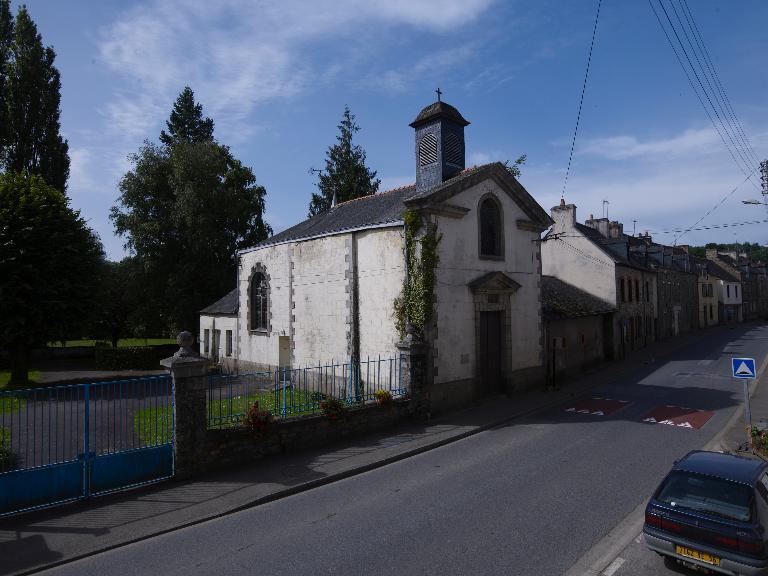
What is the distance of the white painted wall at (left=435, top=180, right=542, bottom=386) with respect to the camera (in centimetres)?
1523

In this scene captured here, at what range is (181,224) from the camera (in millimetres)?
33094

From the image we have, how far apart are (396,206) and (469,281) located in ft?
12.9

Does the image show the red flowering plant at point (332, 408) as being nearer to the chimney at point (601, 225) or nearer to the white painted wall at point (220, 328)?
the white painted wall at point (220, 328)

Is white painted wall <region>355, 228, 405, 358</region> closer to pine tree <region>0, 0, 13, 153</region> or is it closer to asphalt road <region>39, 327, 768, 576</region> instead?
asphalt road <region>39, 327, 768, 576</region>

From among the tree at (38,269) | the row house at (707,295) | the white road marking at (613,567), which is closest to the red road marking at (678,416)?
the white road marking at (613,567)

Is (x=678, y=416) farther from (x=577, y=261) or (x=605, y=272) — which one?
(x=577, y=261)

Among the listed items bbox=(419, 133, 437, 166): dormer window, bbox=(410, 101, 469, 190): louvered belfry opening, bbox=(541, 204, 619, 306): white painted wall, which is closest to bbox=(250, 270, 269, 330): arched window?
bbox=(410, 101, 469, 190): louvered belfry opening

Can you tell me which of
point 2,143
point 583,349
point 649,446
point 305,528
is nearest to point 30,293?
point 2,143

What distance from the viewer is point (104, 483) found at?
28.2ft

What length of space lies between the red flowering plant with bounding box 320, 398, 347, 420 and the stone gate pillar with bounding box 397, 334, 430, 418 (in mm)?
2674

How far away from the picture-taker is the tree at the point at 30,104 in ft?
93.6

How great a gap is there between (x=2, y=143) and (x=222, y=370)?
19.2m

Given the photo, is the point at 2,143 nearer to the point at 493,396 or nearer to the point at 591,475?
the point at 493,396

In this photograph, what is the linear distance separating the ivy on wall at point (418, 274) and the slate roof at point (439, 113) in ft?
16.6
